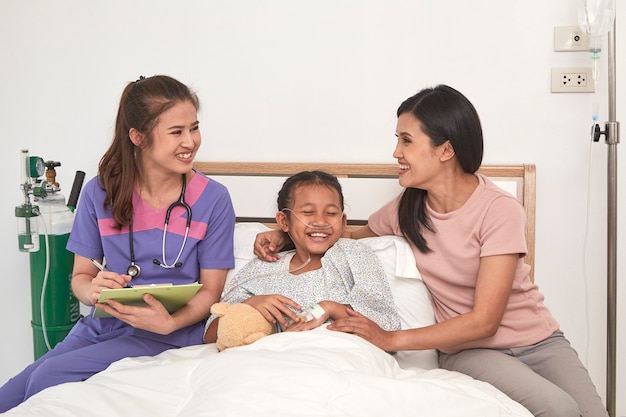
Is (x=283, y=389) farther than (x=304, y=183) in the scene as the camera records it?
No

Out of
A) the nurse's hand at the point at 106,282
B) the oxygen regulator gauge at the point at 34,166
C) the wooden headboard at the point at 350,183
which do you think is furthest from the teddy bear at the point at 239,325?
the oxygen regulator gauge at the point at 34,166

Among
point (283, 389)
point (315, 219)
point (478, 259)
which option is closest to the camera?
point (283, 389)

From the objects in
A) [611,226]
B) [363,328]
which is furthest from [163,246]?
[611,226]

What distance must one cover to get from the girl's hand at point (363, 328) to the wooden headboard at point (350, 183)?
755 millimetres

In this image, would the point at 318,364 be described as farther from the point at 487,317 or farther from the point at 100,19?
the point at 100,19

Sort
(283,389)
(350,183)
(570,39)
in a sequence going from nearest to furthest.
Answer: (283,389)
(570,39)
(350,183)

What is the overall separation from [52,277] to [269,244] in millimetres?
890

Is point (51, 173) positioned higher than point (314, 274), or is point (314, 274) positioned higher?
point (51, 173)

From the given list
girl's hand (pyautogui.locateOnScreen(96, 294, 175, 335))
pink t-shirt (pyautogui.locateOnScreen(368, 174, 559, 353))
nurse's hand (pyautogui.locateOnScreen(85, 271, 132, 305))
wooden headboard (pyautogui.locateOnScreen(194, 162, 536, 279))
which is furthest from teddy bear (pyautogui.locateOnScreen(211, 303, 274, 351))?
wooden headboard (pyautogui.locateOnScreen(194, 162, 536, 279))

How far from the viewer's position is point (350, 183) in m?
2.62

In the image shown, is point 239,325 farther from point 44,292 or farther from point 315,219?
point 44,292

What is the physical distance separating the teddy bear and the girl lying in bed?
0.13 ft

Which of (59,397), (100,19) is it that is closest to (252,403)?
(59,397)

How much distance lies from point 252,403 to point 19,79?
80.0 inches
